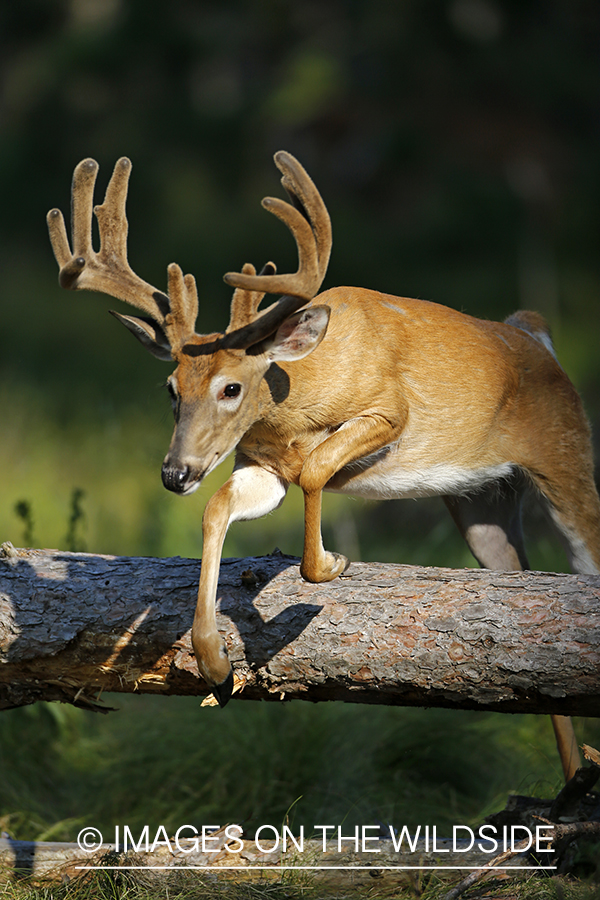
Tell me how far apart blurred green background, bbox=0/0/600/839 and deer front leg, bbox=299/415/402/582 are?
5.11 ft

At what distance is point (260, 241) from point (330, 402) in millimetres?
12972

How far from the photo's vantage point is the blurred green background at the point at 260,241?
5.04 meters

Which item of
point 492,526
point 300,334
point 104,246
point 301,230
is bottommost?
point 492,526

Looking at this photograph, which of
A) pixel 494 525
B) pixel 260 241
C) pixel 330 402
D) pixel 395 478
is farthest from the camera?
pixel 260 241

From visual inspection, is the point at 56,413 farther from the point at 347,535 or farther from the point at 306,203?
the point at 306,203

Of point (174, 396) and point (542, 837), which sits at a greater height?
point (174, 396)

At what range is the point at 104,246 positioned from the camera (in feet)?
13.3

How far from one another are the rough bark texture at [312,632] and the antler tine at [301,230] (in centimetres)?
103

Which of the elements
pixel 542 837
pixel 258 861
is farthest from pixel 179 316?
pixel 542 837

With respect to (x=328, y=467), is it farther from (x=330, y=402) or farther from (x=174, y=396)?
(x=174, y=396)

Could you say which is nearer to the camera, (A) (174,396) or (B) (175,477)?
(B) (175,477)

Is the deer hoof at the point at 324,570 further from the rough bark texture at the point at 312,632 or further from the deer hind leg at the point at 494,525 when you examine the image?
the deer hind leg at the point at 494,525

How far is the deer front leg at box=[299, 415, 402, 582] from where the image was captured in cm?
367

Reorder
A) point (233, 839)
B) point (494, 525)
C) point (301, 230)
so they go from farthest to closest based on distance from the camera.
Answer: point (494, 525)
point (233, 839)
point (301, 230)
